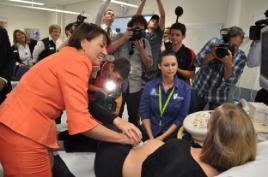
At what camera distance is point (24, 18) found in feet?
32.5

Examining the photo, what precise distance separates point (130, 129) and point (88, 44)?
15.9 inches

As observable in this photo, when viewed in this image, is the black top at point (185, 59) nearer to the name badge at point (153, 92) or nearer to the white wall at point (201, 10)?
the name badge at point (153, 92)

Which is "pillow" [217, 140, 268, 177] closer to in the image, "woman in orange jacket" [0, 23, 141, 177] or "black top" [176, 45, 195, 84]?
"woman in orange jacket" [0, 23, 141, 177]

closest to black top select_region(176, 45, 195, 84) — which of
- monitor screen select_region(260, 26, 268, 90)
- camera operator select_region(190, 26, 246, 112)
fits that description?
camera operator select_region(190, 26, 246, 112)

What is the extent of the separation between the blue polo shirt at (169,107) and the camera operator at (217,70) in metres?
0.11

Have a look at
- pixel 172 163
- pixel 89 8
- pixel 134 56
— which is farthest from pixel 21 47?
pixel 89 8

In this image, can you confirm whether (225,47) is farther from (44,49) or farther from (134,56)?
(44,49)

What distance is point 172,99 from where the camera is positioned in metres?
1.87

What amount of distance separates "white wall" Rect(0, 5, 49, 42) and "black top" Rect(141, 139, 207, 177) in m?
9.89

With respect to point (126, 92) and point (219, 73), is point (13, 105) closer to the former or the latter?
point (126, 92)

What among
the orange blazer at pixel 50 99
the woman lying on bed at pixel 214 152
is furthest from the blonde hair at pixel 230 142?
the orange blazer at pixel 50 99

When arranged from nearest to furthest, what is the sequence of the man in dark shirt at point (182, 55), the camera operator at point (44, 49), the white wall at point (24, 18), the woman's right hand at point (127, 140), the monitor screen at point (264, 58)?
the woman's right hand at point (127, 140)
the monitor screen at point (264, 58)
the man in dark shirt at point (182, 55)
the camera operator at point (44, 49)
the white wall at point (24, 18)

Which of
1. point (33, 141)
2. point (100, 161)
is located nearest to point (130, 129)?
point (100, 161)

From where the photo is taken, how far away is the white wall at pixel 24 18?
9.43 m
